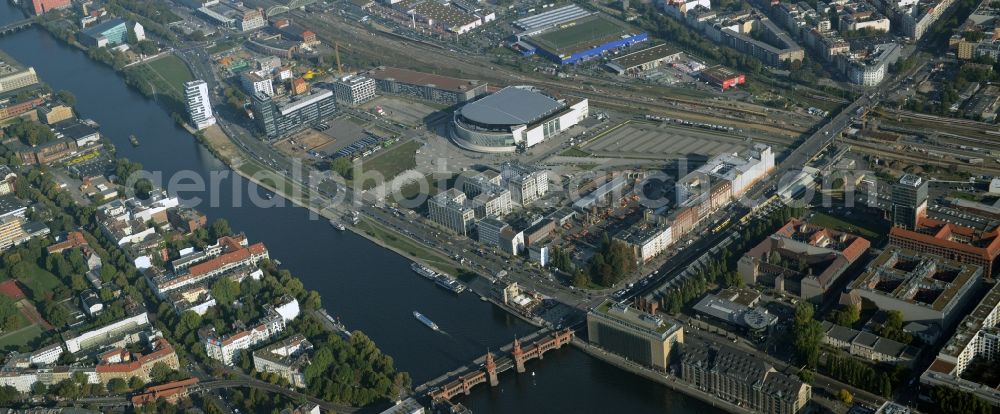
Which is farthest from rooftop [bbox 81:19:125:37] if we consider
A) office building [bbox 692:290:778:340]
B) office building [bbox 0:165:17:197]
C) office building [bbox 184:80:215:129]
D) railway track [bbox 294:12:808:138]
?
office building [bbox 692:290:778:340]

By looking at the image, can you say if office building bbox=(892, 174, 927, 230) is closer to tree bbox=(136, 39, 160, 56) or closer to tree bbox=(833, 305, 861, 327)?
tree bbox=(833, 305, 861, 327)

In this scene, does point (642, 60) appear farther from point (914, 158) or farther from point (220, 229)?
point (220, 229)

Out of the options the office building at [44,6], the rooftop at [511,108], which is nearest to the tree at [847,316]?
the rooftop at [511,108]

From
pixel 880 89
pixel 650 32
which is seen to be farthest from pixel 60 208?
pixel 880 89

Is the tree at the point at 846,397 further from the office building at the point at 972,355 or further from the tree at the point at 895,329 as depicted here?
the tree at the point at 895,329

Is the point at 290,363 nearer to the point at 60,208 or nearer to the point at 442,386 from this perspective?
the point at 442,386

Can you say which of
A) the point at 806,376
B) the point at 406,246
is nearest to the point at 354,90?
the point at 406,246
